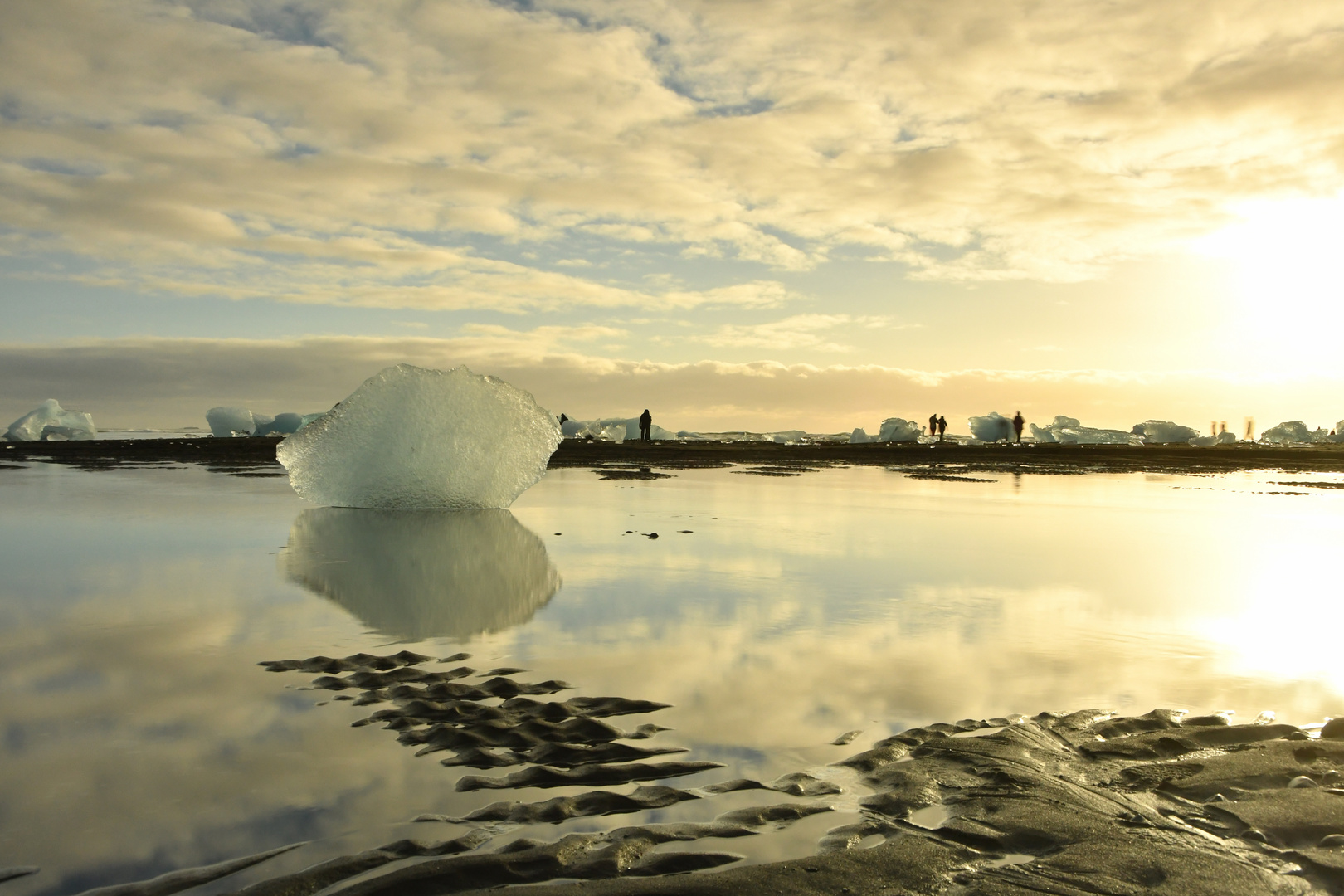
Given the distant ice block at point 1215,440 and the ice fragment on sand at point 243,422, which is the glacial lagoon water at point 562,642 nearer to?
the ice fragment on sand at point 243,422

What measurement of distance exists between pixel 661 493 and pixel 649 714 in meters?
11.3

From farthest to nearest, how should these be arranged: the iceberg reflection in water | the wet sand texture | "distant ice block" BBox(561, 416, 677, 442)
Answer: "distant ice block" BBox(561, 416, 677, 442) < the iceberg reflection in water < the wet sand texture

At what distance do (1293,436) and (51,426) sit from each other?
7156 centimetres

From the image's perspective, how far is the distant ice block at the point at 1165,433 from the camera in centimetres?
5669

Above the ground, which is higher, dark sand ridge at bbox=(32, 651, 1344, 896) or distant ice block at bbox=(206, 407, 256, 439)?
distant ice block at bbox=(206, 407, 256, 439)

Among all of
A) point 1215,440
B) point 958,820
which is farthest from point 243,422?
point 1215,440

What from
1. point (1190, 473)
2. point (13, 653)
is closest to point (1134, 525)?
point (13, 653)

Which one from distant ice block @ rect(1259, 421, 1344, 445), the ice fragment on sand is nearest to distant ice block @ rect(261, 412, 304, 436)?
the ice fragment on sand

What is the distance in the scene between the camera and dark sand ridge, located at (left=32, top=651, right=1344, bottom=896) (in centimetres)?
219

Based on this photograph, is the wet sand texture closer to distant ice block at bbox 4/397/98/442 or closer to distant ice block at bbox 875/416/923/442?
distant ice block at bbox 4/397/98/442

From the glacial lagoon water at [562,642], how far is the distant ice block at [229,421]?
35.8 metres

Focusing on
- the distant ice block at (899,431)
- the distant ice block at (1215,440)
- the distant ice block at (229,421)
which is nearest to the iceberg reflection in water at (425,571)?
the distant ice block at (229,421)

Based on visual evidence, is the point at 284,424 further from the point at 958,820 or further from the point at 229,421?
the point at 958,820

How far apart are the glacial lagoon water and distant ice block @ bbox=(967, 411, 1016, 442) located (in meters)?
45.8
